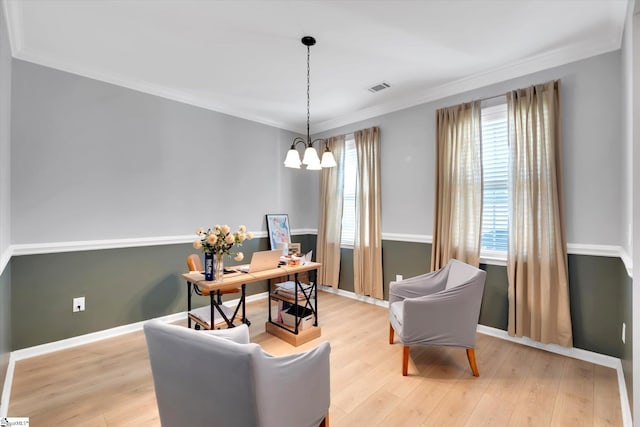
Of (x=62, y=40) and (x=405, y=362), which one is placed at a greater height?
(x=62, y=40)

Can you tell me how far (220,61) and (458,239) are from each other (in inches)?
122

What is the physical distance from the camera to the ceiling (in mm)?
2057

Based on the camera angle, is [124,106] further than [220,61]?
Yes

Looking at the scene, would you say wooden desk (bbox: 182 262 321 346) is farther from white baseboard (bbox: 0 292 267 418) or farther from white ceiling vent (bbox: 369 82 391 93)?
white ceiling vent (bbox: 369 82 391 93)

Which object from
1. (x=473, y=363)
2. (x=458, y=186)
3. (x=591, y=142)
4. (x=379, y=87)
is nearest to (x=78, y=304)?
(x=473, y=363)

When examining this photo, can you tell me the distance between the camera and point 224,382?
1076mm

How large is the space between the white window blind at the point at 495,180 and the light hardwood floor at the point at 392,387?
1032 millimetres

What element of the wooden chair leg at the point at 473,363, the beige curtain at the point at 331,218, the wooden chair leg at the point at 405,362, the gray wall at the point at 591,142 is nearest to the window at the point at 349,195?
the beige curtain at the point at 331,218

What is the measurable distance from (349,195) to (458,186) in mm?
1641

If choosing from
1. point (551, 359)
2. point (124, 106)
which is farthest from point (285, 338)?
point (124, 106)

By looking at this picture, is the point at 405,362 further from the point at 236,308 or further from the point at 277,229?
the point at 277,229

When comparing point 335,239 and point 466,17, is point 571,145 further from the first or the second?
point 335,239

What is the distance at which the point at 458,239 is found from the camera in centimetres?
320

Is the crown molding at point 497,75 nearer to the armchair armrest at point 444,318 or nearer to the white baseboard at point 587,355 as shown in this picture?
the armchair armrest at point 444,318
